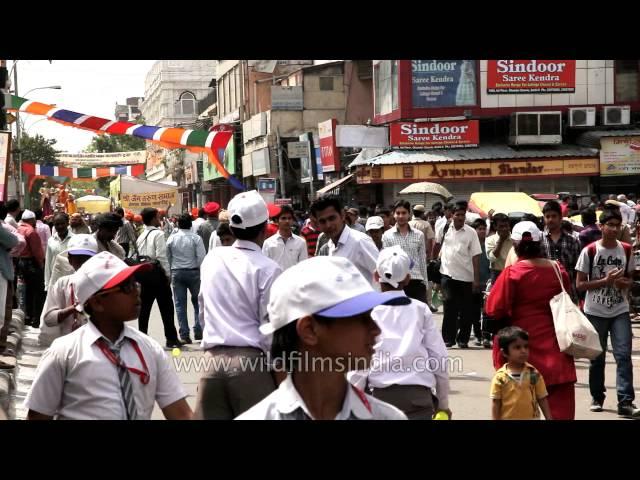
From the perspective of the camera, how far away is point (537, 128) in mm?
37344

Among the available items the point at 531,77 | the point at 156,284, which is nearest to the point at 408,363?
the point at 156,284

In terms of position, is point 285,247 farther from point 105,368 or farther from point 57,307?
point 105,368

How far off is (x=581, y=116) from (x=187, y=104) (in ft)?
217

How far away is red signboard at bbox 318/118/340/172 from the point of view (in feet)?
135

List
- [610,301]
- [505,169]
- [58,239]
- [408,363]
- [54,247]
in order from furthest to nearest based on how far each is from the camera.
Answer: [505,169] → [58,239] → [54,247] → [610,301] → [408,363]

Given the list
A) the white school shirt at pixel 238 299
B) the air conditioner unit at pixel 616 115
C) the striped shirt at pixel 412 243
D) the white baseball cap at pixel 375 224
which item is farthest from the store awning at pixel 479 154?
the white school shirt at pixel 238 299

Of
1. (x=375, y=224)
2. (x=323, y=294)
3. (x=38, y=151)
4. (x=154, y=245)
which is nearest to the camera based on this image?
(x=323, y=294)

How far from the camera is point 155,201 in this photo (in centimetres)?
3331

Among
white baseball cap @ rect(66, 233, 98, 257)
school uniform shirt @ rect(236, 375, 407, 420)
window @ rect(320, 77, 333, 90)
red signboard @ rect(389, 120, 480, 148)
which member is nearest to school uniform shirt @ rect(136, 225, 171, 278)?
white baseball cap @ rect(66, 233, 98, 257)

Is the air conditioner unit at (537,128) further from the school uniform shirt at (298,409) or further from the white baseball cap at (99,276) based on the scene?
the school uniform shirt at (298,409)

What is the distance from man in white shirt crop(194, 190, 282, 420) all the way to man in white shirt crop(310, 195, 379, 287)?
2138mm

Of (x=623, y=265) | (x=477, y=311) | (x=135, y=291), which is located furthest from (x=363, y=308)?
(x=477, y=311)

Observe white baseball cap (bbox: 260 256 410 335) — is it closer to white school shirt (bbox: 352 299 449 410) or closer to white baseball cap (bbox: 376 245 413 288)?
white school shirt (bbox: 352 299 449 410)
